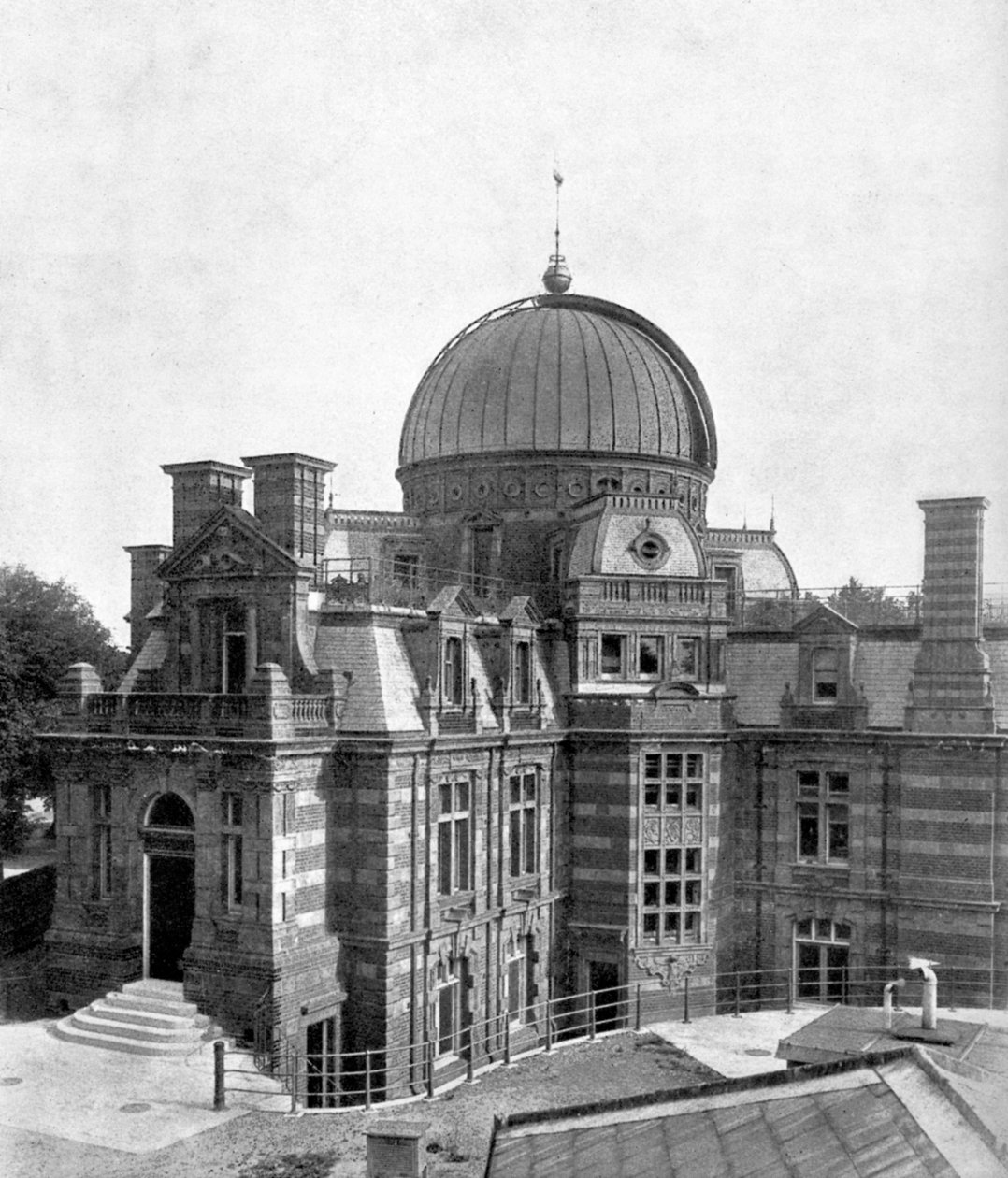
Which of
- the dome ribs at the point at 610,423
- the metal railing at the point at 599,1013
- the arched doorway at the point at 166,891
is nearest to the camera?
the metal railing at the point at 599,1013

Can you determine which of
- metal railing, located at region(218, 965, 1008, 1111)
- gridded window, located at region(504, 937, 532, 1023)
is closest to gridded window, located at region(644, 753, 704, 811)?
metal railing, located at region(218, 965, 1008, 1111)

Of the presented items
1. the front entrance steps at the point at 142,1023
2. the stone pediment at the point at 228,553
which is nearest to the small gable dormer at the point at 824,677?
the stone pediment at the point at 228,553

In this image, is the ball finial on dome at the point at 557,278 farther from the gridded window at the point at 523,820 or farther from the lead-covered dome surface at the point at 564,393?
the gridded window at the point at 523,820

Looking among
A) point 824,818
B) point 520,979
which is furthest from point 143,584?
point 824,818

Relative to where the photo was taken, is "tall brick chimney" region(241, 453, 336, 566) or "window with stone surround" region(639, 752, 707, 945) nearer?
"tall brick chimney" region(241, 453, 336, 566)

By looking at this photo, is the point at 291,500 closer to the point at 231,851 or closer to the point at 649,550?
the point at 231,851

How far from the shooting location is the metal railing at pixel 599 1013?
29141mm

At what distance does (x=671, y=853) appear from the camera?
3631cm

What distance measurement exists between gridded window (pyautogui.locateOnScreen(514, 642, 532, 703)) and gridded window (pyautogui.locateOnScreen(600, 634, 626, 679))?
2.48 meters

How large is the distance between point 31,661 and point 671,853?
2660 cm

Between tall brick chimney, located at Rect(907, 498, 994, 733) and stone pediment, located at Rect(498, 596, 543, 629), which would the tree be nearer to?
stone pediment, located at Rect(498, 596, 543, 629)

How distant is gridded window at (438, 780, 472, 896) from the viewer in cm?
3225

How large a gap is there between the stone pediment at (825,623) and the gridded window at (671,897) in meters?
7.25

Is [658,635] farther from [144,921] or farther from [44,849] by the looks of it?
[44,849]
